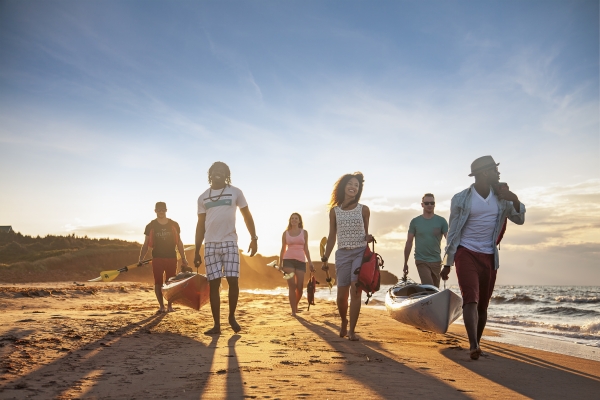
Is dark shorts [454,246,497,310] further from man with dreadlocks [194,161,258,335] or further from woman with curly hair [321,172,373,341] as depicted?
man with dreadlocks [194,161,258,335]

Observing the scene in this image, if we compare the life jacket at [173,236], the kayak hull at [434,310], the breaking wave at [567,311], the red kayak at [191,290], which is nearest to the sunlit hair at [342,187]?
the kayak hull at [434,310]

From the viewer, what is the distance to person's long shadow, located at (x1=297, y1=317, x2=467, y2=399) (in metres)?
3.57

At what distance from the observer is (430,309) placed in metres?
6.80

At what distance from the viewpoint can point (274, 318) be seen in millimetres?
9234

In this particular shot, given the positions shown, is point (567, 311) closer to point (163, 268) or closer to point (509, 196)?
point (509, 196)

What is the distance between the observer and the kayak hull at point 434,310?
21.8 ft

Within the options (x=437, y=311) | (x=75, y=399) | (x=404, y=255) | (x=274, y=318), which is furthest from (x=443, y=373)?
(x=274, y=318)

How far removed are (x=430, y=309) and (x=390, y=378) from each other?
120 inches

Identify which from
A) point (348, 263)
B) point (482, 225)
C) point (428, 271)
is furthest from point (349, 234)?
point (428, 271)

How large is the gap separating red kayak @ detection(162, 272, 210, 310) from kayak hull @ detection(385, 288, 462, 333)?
3.61m

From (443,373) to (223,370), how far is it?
2020 mm

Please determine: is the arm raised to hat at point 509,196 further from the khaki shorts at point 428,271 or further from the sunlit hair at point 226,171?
the sunlit hair at point 226,171

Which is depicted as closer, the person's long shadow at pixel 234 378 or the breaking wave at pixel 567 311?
the person's long shadow at pixel 234 378

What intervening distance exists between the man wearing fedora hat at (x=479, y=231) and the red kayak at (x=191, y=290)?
4.69 metres
